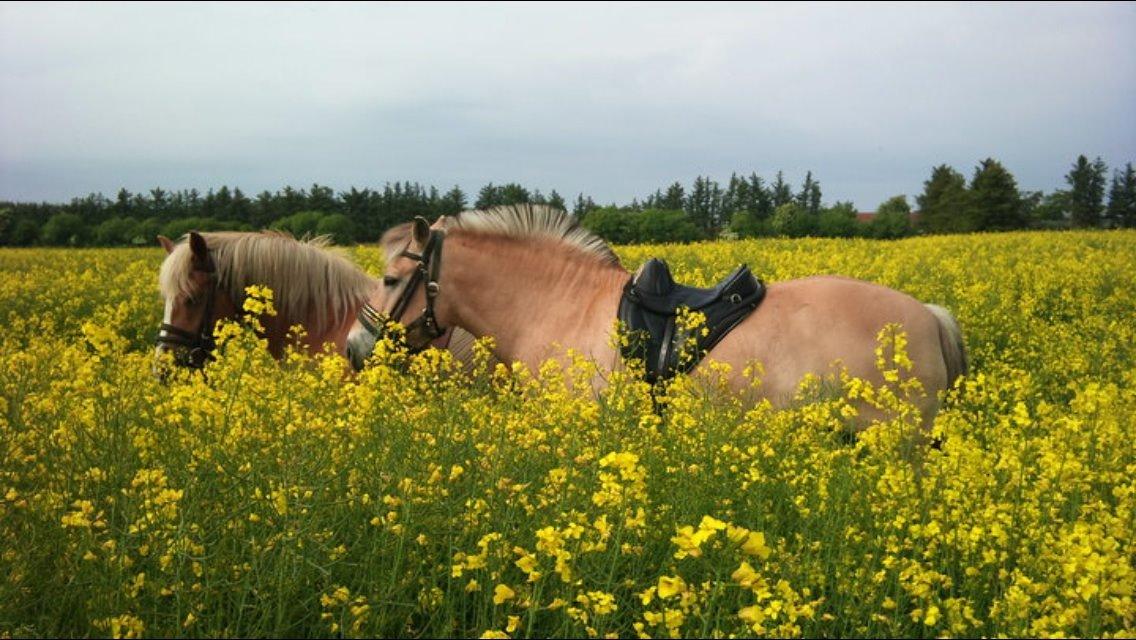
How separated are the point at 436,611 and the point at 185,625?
60 centimetres

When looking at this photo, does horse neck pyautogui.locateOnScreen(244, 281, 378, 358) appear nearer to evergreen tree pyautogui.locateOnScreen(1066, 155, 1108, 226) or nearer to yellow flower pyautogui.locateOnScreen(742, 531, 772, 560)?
yellow flower pyautogui.locateOnScreen(742, 531, 772, 560)

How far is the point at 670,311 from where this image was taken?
464 centimetres

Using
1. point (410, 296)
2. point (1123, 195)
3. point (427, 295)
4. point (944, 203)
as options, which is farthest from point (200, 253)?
point (1123, 195)

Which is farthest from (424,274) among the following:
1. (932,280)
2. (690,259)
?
(690,259)

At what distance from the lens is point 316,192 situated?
44.9 meters

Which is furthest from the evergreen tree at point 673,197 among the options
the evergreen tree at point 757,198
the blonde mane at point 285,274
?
the blonde mane at point 285,274

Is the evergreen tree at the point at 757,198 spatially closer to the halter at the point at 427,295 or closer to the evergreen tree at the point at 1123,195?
the evergreen tree at the point at 1123,195

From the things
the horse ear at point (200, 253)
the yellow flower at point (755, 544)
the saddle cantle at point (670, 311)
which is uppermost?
the horse ear at point (200, 253)

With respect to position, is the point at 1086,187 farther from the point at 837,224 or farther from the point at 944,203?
the point at 837,224

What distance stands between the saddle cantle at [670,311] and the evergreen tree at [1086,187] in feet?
285

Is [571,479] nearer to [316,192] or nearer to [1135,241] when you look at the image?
[1135,241]

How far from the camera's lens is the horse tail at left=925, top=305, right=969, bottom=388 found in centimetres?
448

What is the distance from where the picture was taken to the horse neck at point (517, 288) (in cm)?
525

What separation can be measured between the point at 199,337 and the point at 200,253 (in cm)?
56
